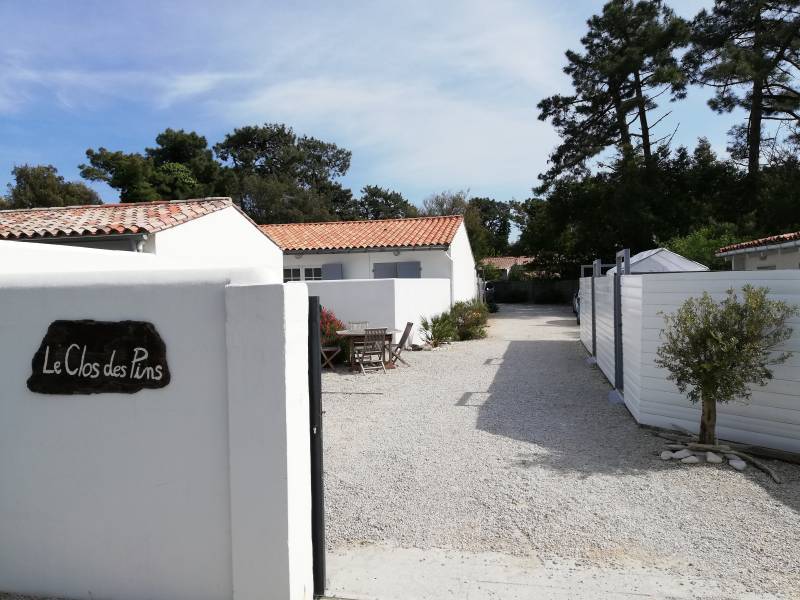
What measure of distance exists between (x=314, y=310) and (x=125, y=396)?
121cm

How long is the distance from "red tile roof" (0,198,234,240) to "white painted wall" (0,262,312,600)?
325 inches

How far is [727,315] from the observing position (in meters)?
5.55

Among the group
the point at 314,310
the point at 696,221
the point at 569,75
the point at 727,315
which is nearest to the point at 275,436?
the point at 314,310

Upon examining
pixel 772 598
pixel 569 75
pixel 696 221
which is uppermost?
pixel 569 75

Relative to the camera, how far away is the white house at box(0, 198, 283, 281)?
11.2m

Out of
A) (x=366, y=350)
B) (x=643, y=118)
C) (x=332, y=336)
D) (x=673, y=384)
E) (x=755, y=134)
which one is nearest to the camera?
(x=673, y=384)

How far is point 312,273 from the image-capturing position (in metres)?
21.6

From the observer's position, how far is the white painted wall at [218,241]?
12183 mm

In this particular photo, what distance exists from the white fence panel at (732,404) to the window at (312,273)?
15361mm

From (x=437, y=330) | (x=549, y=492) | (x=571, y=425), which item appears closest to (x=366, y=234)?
(x=437, y=330)

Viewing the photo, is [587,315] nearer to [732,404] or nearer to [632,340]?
[632,340]

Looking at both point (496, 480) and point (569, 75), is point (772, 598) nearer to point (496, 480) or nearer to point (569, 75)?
point (496, 480)

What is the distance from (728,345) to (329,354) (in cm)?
854

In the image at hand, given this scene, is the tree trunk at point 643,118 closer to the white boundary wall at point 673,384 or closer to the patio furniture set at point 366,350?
the patio furniture set at point 366,350
